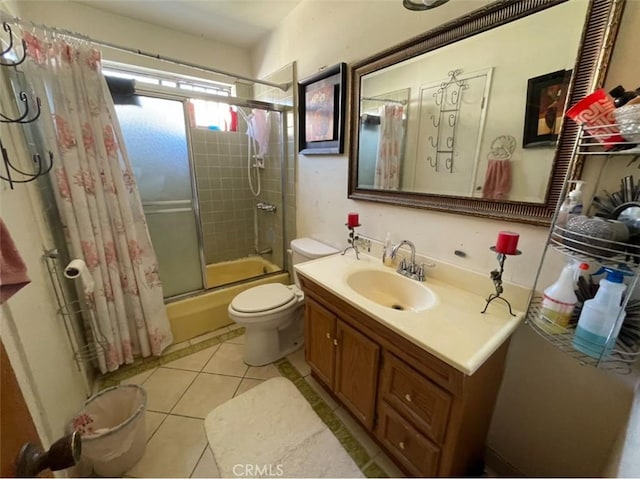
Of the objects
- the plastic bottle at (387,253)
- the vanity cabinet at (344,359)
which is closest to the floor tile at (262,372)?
the vanity cabinet at (344,359)

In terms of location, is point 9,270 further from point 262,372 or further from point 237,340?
point 237,340

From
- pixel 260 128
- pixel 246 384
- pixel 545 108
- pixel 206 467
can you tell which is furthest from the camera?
pixel 260 128

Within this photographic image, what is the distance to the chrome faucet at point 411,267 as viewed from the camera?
134 centimetres

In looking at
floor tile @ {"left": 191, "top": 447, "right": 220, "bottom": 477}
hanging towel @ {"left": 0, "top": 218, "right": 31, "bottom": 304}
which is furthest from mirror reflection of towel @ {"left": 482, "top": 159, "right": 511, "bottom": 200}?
floor tile @ {"left": 191, "top": 447, "right": 220, "bottom": 477}

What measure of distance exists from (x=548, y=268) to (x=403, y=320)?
57 centimetres

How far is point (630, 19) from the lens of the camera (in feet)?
2.48

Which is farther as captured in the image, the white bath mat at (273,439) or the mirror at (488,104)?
the white bath mat at (273,439)

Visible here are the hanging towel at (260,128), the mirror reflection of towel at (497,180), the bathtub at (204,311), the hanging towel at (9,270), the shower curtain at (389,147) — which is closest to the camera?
the hanging towel at (9,270)

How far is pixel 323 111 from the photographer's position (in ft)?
5.94

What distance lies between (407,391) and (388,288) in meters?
0.53

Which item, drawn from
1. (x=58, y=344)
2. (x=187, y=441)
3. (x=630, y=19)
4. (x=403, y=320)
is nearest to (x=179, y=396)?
(x=187, y=441)

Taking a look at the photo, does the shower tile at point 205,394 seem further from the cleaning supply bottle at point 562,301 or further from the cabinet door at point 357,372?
the cleaning supply bottle at point 562,301

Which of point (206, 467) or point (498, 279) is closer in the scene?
point (498, 279)

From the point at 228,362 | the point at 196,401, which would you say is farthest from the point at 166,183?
the point at 196,401
